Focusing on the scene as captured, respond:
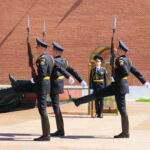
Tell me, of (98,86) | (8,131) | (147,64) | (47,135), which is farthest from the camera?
(147,64)

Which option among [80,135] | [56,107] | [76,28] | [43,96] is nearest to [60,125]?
[56,107]

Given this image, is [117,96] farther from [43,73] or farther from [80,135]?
[43,73]

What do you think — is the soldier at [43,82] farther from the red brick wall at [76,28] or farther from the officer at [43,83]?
the red brick wall at [76,28]

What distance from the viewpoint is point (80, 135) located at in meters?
8.08

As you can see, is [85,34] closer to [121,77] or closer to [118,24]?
[118,24]

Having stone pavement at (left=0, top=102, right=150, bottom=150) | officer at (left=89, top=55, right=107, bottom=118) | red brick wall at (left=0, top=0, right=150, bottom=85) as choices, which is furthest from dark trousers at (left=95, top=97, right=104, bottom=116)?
red brick wall at (left=0, top=0, right=150, bottom=85)

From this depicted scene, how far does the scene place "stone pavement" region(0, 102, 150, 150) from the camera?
22.1 ft

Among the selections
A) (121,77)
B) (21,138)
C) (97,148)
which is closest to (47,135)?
(21,138)

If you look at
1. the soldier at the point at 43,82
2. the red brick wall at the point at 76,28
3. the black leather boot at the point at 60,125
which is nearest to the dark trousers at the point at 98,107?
the black leather boot at the point at 60,125

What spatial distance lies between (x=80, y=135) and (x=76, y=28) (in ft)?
47.8

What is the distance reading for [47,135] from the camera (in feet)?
24.0

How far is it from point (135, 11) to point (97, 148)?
16.1m

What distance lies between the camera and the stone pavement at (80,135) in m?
6.75

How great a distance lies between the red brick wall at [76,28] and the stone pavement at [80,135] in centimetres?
1076
